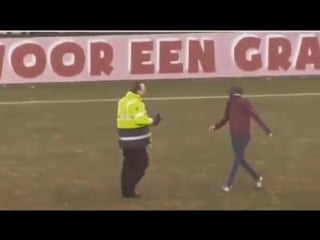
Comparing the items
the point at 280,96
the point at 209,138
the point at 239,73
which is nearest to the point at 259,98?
the point at 280,96

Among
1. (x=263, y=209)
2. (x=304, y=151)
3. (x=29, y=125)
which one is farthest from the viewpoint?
(x=29, y=125)

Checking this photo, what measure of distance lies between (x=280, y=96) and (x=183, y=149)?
688 cm

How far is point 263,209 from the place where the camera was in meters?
10.4

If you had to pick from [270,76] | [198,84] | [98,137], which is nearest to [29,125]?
[98,137]

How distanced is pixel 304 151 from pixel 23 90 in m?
10.7

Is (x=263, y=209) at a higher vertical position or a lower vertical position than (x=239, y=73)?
higher

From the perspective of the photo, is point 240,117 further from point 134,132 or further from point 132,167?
point 132,167

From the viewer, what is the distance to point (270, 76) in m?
23.7

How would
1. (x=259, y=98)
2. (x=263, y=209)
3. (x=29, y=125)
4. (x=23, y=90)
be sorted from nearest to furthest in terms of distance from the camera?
1. (x=263, y=209)
2. (x=29, y=125)
3. (x=259, y=98)
4. (x=23, y=90)

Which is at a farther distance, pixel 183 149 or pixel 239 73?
pixel 239 73

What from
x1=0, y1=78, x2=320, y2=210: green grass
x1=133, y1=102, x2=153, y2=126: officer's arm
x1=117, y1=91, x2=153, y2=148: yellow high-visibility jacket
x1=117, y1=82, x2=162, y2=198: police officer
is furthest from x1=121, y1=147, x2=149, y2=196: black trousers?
x1=133, y1=102, x2=153, y2=126: officer's arm

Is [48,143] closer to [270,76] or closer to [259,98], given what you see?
[259,98]

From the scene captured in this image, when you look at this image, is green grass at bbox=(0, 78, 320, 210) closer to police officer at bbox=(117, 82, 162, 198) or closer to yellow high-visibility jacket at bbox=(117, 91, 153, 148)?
police officer at bbox=(117, 82, 162, 198)

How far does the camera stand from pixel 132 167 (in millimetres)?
11000
